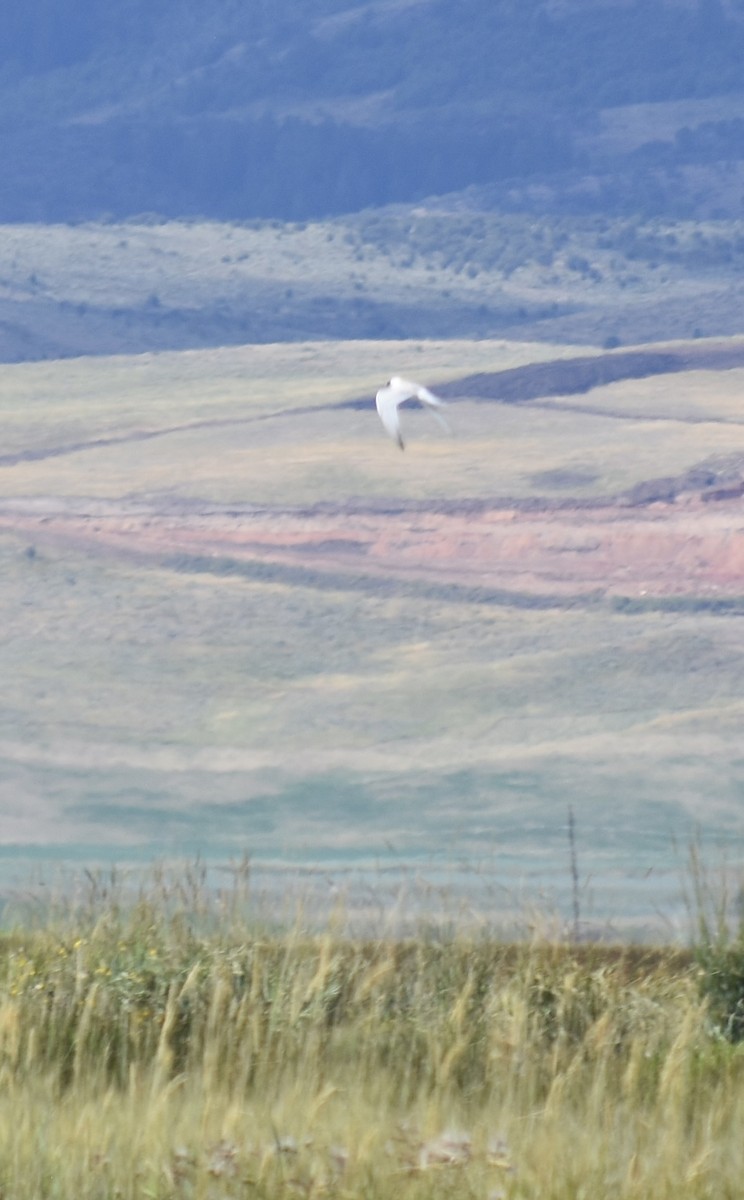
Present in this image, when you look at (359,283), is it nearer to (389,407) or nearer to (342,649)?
(342,649)

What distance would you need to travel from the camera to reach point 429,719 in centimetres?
2861

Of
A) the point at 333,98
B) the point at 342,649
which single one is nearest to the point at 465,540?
the point at 342,649

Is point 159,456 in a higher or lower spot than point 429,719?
higher

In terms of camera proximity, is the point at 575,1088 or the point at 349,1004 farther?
the point at 349,1004

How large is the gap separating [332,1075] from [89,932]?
116 cm

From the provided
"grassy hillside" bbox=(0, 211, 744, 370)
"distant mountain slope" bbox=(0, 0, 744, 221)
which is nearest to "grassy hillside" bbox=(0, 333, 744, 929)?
"grassy hillside" bbox=(0, 211, 744, 370)

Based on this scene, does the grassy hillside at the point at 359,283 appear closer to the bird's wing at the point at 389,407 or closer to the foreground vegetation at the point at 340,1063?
the bird's wing at the point at 389,407

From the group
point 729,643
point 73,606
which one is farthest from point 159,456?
point 729,643

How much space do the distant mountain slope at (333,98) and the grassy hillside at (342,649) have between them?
7207cm

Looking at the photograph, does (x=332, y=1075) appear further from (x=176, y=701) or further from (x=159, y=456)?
(x=159, y=456)

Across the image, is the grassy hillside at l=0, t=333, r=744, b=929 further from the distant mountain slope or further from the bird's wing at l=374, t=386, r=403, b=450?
the distant mountain slope

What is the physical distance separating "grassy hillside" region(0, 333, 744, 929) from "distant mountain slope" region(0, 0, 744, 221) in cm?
7207

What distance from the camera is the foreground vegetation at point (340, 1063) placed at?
4.18 m

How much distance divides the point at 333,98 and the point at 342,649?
113 m
